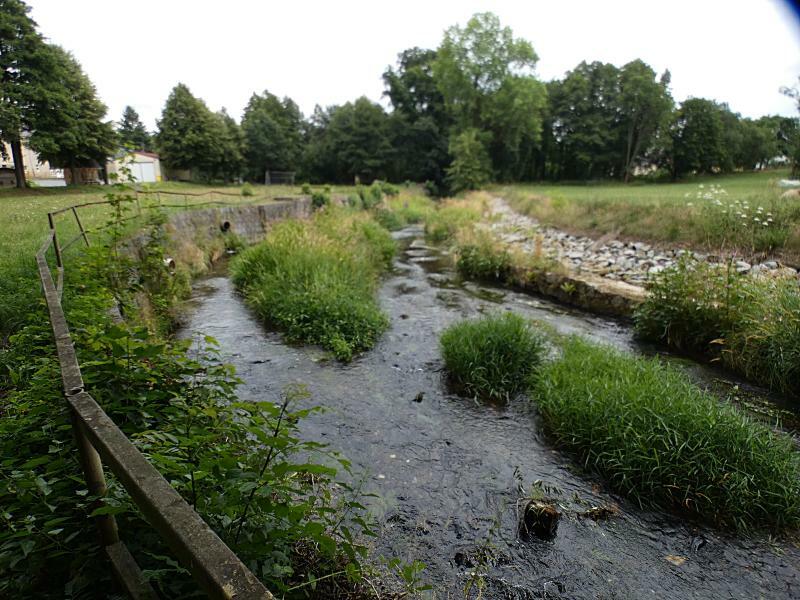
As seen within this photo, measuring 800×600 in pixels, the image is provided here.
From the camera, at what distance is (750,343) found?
6184mm

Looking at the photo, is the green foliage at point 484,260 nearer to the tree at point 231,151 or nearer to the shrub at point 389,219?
the shrub at point 389,219

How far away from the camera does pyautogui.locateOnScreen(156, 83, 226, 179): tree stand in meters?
41.2

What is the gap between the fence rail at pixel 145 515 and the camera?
89 cm

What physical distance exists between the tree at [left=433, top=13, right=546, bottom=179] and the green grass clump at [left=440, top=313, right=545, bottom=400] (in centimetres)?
4614

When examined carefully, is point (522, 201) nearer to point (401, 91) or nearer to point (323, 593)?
point (323, 593)

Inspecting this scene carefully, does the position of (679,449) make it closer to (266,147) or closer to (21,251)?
(21,251)

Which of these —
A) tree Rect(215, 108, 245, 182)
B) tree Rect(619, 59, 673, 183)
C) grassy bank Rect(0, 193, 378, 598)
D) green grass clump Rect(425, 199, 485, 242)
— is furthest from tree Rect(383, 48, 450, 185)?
grassy bank Rect(0, 193, 378, 598)

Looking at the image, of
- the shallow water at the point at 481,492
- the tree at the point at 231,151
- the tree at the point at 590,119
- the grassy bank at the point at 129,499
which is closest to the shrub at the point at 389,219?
the shallow water at the point at 481,492

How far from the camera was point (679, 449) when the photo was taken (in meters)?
3.99

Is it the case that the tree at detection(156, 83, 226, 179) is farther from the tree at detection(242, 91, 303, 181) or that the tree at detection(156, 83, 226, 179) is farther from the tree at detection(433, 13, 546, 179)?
the tree at detection(433, 13, 546, 179)

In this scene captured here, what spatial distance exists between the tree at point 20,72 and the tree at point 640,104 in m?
50.9

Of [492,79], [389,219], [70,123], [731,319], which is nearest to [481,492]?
[731,319]

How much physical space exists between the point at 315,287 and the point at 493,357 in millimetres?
4177

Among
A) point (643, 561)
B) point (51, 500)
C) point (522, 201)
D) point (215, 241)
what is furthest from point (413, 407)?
point (522, 201)
